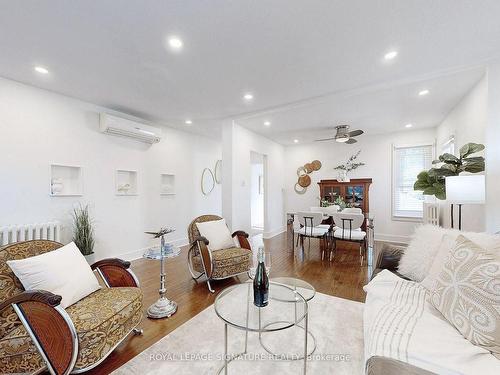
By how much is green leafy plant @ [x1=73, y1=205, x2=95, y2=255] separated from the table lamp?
4.59 metres

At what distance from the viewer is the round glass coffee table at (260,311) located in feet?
4.75

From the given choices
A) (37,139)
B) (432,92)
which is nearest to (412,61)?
(432,92)

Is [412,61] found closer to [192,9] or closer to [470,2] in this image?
[470,2]

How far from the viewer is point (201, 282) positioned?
3.10 metres

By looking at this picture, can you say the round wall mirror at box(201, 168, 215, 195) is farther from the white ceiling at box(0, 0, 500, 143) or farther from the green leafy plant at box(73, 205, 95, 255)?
the green leafy plant at box(73, 205, 95, 255)

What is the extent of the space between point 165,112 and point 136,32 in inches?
82.4

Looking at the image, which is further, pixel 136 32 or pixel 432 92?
pixel 432 92

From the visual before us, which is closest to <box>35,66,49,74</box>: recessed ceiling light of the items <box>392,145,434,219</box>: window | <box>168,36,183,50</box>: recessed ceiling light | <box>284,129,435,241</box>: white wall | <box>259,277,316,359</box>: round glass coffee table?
<box>168,36,183,50</box>: recessed ceiling light

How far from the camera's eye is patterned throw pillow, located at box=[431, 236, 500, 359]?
1.11m

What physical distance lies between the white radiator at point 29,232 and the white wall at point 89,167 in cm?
15

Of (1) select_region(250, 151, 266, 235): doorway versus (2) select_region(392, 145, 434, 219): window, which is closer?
(2) select_region(392, 145, 434, 219): window

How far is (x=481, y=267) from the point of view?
122 cm

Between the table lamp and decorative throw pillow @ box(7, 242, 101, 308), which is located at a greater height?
the table lamp

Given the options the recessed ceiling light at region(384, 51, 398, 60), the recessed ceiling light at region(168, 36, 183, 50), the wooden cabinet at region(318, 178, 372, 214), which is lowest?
the wooden cabinet at region(318, 178, 372, 214)
